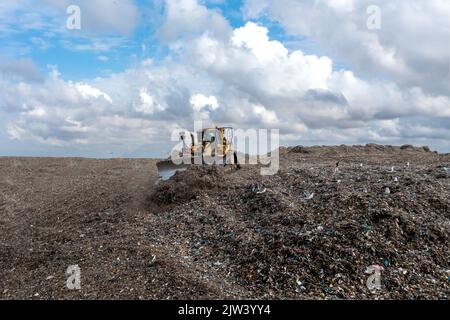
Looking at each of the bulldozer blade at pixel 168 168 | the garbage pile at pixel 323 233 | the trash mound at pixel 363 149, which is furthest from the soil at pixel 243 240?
the trash mound at pixel 363 149

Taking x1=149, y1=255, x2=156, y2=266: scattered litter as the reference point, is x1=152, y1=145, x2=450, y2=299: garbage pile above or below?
above

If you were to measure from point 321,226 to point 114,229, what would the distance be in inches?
193

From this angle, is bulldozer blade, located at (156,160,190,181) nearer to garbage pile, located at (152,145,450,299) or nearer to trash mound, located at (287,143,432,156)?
garbage pile, located at (152,145,450,299)

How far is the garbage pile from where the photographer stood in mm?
6098

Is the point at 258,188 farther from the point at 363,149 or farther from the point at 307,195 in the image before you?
the point at 363,149

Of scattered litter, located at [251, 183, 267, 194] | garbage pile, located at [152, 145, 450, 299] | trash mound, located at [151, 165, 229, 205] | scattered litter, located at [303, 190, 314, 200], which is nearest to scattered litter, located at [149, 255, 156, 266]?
garbage pile, located at [152, 145, 450, 299]

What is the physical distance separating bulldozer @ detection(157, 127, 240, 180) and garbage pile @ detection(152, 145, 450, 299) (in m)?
3.64

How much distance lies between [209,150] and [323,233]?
975cm

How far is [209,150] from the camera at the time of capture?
1642 centimetres

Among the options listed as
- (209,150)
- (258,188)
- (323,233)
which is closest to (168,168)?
(209,150)

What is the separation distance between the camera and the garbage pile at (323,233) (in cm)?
610
